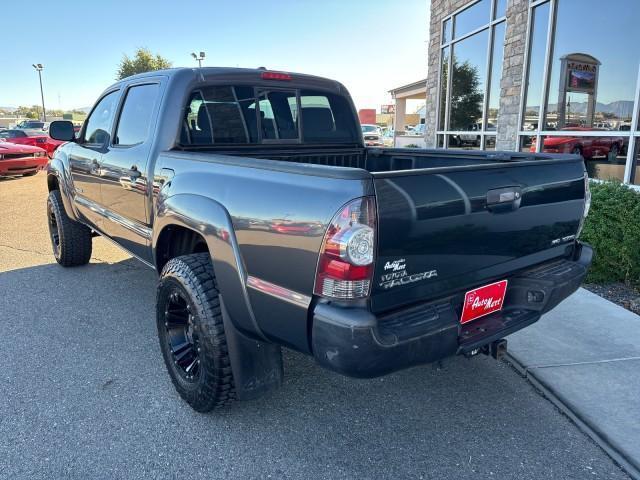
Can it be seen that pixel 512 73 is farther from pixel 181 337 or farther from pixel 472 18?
pixel 181 337

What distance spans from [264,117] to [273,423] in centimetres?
224

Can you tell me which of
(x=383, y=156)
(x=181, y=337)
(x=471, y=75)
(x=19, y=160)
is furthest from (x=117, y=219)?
(x=19, y=160)

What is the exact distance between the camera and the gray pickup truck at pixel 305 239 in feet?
6.21

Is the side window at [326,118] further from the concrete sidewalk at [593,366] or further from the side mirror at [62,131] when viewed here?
the side mirror at [62,131]

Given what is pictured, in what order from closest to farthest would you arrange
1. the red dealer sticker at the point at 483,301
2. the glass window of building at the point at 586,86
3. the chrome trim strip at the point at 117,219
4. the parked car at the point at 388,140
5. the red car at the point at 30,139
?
the red dealer sticker at the point at 483,301
the chrome trim strip at the point at 117,219
the glass window of building at the point at 586,86
the red car at the point at 30,139
the parked car at the point at 388,140

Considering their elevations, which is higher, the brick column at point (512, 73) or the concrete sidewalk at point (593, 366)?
the brick column at point (512, 73)

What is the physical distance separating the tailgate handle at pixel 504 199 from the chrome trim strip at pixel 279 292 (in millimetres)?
982

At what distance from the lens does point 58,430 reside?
8.46 feet

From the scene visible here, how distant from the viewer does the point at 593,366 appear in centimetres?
321

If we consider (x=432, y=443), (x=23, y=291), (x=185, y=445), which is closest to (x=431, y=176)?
(x=432, y=443)

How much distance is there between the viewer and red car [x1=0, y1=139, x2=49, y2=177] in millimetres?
13133

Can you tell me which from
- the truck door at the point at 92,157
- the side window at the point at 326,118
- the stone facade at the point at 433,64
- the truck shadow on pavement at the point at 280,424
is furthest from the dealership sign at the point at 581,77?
the truck door at the point at 92,157

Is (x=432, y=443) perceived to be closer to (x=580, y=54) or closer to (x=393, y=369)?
(x=393, y=369)

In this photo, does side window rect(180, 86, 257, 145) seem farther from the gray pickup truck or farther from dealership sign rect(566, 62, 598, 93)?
dealership sign rect(566, 62, 598, 93)
